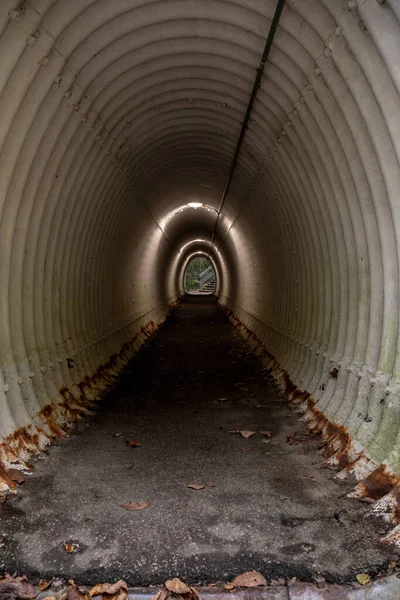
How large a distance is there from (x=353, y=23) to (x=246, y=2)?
1.26m

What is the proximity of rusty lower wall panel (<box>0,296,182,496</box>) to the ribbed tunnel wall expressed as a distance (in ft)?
0.10

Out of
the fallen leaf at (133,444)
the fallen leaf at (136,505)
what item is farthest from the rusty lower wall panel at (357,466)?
the fallen leaf at (133,444)

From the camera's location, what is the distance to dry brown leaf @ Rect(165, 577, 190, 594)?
2756 millimetres

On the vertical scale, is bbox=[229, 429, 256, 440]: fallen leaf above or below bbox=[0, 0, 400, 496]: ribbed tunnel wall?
below

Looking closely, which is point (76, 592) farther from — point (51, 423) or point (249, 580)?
point (51, 423)

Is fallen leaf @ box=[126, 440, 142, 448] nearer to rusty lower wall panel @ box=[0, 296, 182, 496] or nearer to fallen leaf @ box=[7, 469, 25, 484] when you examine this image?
rusty lower wall panel @ box=[0, 296, 182, 496]

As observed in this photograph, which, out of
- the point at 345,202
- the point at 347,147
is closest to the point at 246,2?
the point at 347,147

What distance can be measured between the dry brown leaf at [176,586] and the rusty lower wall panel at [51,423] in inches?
66.5

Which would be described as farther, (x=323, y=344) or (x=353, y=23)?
(x=323, y=344)

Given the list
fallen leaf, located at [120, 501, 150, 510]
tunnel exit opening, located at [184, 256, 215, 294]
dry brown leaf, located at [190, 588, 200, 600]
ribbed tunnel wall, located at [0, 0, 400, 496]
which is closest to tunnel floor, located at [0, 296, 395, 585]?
fallen leaf, located at [120, 501, 150, 510]

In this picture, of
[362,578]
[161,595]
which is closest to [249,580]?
[161,595]

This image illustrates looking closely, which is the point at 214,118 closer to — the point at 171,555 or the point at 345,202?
the point at 345,202

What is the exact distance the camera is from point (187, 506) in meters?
3.78

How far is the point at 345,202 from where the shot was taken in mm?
5246
